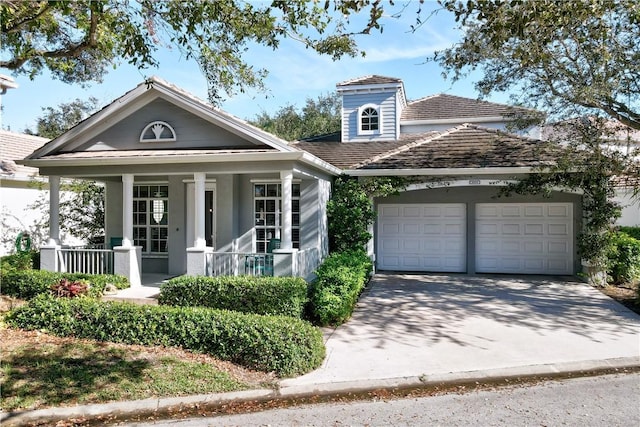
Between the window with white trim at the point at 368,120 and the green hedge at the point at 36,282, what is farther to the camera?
the window with white trim at the point at 368,120

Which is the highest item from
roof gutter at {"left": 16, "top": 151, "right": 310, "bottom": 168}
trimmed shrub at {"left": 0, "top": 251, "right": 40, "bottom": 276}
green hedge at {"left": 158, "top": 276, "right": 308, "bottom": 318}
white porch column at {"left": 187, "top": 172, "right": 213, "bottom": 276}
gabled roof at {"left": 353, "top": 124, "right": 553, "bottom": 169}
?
gabled roof at {"left": 353, "top": 124, "right": 553, "bottom": 169}

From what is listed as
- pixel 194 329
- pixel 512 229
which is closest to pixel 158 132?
pixel 194 329

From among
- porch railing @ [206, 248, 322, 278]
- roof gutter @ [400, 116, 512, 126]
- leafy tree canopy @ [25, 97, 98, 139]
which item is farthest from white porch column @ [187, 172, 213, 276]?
leafy tree canopy @ [25, 97, 98, 139]

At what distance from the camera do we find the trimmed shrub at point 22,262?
1126cm

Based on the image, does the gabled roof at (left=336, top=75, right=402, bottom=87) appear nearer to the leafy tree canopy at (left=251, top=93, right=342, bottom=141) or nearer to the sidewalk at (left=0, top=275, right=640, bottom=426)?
the sidewalk at (left=0, top=275, right=640, bottom=426)

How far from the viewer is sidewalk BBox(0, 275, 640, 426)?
18.1 ft

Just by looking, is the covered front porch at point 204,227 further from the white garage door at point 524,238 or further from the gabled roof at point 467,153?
the white garage door at point 524,238

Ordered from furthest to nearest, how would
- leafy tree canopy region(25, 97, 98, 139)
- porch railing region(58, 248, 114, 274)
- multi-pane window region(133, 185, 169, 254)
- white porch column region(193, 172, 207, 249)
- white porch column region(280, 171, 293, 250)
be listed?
leafy tree canopy region(25, 97, 98, 139) < multi-pane window region(133, 185, 169, 254) < porch railing region(58, 248, 114, 274) < white porch column region(193, 172, 207, 249) < white porch column region(280, 171, 293, 250)

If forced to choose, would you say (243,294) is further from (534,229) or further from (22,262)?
(534,229)

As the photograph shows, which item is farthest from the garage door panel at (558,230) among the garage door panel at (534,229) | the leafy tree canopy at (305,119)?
the leafy tree canopy at (305,119)

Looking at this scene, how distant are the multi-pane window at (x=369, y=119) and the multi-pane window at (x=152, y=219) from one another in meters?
7.13

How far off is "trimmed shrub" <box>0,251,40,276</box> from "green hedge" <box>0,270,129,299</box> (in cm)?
105

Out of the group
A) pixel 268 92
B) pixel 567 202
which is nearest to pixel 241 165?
pixel 268 92

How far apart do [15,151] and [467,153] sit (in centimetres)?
1653
